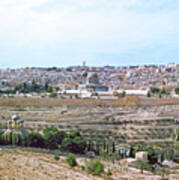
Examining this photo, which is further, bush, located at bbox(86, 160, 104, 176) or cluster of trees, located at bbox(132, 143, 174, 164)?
cluster of trees, located at bbox(132, 143, 174, 164)

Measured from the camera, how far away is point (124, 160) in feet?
55.4

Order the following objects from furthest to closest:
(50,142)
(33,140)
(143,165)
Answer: (50,142), (33,140), (143,165)

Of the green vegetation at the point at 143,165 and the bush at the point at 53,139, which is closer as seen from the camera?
the green vegetation at the point at 143,165

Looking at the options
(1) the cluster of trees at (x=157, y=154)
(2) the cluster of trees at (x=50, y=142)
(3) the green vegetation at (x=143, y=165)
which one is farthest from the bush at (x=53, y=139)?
(3) the green vegetation at (x=143, y=165)

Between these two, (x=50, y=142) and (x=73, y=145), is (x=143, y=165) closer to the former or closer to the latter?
(x=73, y=145)

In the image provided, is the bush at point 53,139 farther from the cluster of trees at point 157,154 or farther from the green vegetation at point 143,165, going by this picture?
the green vegetation at point 143,165

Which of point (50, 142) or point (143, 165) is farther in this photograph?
point (50, 142)

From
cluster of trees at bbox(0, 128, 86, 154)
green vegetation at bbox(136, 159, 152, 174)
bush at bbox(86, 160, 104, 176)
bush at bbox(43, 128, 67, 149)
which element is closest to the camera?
bush at bbox(86, 160, 104, 176)

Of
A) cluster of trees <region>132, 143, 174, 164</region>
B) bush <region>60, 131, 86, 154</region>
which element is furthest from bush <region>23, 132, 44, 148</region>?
cluster of trees <region>132, 143, 174, 164</region>

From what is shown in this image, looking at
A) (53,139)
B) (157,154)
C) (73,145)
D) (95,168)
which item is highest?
(53,139)

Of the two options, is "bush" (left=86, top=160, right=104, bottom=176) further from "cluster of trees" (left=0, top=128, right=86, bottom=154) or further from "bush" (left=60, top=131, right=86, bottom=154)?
"cluster of trees" (left=0, top=128, right=86, bottom=154)

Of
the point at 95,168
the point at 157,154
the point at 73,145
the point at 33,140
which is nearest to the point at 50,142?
the point at 33,140

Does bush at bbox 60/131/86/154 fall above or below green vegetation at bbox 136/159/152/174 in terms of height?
above

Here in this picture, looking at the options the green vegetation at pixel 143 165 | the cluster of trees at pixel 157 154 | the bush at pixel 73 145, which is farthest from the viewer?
the bush at pixel 73 145
